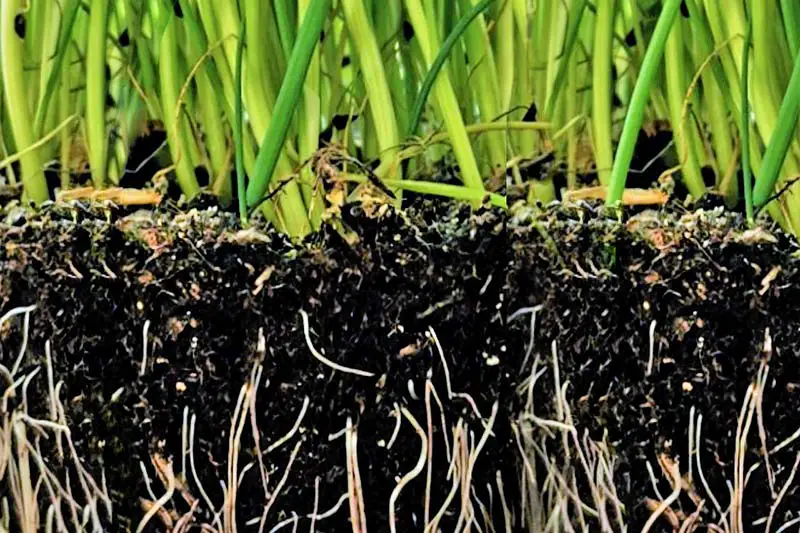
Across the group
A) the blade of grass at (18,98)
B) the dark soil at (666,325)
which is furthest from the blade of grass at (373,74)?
the blade of grass at (18,98)

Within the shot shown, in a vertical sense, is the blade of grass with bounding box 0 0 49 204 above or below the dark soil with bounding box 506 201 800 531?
above

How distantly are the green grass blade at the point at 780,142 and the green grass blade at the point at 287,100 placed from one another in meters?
0.28

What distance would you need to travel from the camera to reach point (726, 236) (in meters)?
0.52

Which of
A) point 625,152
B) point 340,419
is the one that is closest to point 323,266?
point 340,419

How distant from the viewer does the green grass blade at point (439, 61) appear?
508 mm

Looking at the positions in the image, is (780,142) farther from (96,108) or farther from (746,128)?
(96,108)

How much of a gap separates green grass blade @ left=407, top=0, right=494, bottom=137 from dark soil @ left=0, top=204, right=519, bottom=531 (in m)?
0.06

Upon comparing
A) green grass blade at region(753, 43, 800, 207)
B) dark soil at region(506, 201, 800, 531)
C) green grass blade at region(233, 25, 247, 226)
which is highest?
green grass blade at region(233, 25, 247, 226)

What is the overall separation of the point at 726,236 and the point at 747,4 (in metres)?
0.15

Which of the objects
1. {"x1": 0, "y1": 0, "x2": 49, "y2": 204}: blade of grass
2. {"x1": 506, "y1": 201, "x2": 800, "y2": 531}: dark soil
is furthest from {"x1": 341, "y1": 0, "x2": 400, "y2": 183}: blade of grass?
{"x1": 0, "y1": 0, "x2": 49, "y2": 204}: blade of grass

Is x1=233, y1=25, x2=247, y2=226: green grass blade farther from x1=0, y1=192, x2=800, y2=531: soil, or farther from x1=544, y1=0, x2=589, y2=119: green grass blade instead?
x1=544, y1=0, x2=589, y2=119: green grass blade

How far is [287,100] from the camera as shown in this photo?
500 mm

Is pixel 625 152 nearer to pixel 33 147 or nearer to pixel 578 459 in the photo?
pixel 578 459

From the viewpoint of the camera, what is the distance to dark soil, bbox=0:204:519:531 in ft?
1.70
